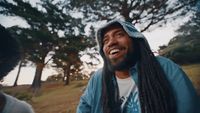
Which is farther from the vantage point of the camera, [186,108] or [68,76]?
[68,76]

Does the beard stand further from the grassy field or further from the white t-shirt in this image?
the grassy field

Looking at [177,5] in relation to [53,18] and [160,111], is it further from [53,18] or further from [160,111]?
[160,111]

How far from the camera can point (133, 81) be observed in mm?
2189

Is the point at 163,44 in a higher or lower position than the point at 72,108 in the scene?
higher

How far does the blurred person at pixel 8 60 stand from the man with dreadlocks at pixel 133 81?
59 cm

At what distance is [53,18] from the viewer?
24.0ft

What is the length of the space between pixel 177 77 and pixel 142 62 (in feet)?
0.89

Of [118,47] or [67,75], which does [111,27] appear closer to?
[118,47]

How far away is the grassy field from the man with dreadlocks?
13.9 ft

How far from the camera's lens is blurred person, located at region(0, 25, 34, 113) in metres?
1.70

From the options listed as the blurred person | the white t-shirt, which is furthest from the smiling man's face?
the blurred person

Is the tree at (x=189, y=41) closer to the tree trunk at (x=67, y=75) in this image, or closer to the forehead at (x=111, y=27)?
the tree trunk at (x=67, y=75)

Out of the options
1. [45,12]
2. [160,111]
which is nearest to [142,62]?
[160,111]

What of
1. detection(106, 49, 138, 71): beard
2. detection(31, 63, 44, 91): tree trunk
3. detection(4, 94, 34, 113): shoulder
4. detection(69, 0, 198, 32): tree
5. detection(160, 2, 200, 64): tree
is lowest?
detection(4, 94, 34, 113): shoulder
